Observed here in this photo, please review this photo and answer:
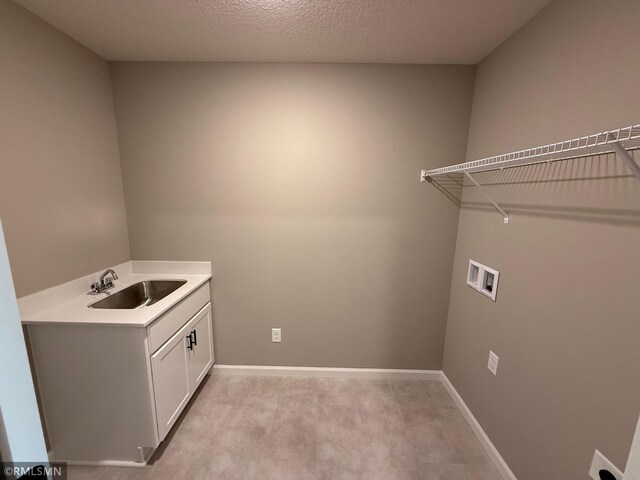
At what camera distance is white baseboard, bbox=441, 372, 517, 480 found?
1518 millimetres

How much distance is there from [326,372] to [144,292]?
167cm

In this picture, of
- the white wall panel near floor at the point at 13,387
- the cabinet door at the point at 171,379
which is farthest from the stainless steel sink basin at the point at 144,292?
the white wall panel near floor at the point at 13,387

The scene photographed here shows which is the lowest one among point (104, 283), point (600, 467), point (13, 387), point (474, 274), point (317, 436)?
point (317, 436)

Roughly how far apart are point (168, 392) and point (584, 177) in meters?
2.44

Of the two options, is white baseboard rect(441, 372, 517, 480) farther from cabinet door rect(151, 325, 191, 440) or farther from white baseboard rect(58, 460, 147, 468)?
white baseboard rect(58, 460, 147, 468)

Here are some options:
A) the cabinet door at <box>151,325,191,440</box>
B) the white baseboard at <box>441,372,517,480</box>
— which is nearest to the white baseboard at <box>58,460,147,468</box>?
the cabinet door at <box>151,325,191,440</box>

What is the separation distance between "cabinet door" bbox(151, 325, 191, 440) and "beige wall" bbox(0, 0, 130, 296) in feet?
2.53

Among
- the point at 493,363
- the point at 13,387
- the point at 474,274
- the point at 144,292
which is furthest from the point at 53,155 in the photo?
the point at 493,363

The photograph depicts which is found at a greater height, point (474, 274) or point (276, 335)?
point (474, 274)

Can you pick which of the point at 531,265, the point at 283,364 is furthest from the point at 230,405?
the point at 531,265

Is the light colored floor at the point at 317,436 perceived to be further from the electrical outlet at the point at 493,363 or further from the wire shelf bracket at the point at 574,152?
the wire shelf bracket at the point at 574,152

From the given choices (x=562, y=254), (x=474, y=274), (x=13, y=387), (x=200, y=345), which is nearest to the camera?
(x=13, y=387)

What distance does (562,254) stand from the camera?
120 cm

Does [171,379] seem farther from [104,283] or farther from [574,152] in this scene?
[574,152]
